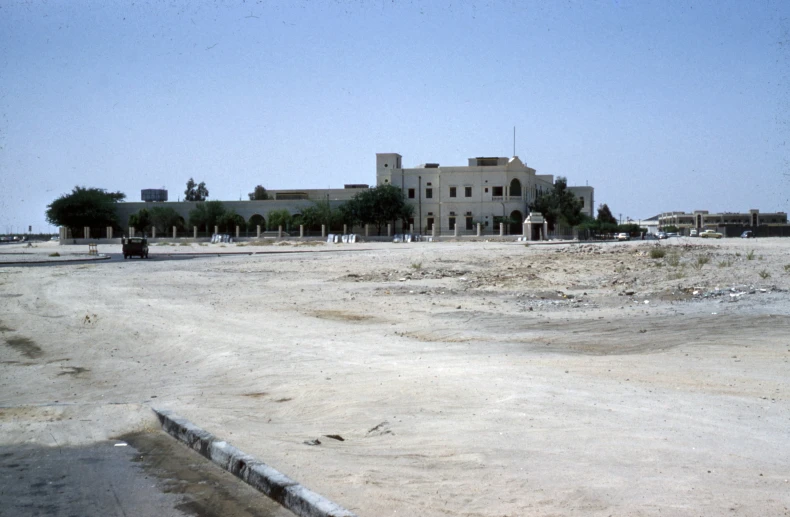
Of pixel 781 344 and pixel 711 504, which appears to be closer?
pixel 711 504

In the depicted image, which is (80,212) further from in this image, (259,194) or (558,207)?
(558,207)

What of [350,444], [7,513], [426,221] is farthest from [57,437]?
[426,221]

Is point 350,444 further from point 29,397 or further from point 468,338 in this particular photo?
point 468,338

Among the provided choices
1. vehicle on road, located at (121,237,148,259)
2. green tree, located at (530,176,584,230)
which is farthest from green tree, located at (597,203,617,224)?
vehicle on road, located at (121,237,148,259)

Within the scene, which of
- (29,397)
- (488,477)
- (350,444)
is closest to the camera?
(488,477)

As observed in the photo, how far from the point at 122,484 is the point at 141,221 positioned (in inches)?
4494

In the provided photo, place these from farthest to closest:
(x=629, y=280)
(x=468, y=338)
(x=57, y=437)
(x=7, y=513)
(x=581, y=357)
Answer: (x=629, y=280), (x=468, y=338), (x=581, y=357), (x=57, y=437), (x=7, y=513)

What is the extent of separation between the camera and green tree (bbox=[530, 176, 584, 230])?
360 ft

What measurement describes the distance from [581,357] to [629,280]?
11831 mm

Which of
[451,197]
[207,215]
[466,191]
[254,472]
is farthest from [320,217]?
[254,472]

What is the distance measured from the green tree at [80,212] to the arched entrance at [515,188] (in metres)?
58.4

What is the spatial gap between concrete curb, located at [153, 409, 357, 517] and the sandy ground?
214mm

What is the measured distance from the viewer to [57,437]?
7.32 meters

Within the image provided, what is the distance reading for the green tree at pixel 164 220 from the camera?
115 metres
